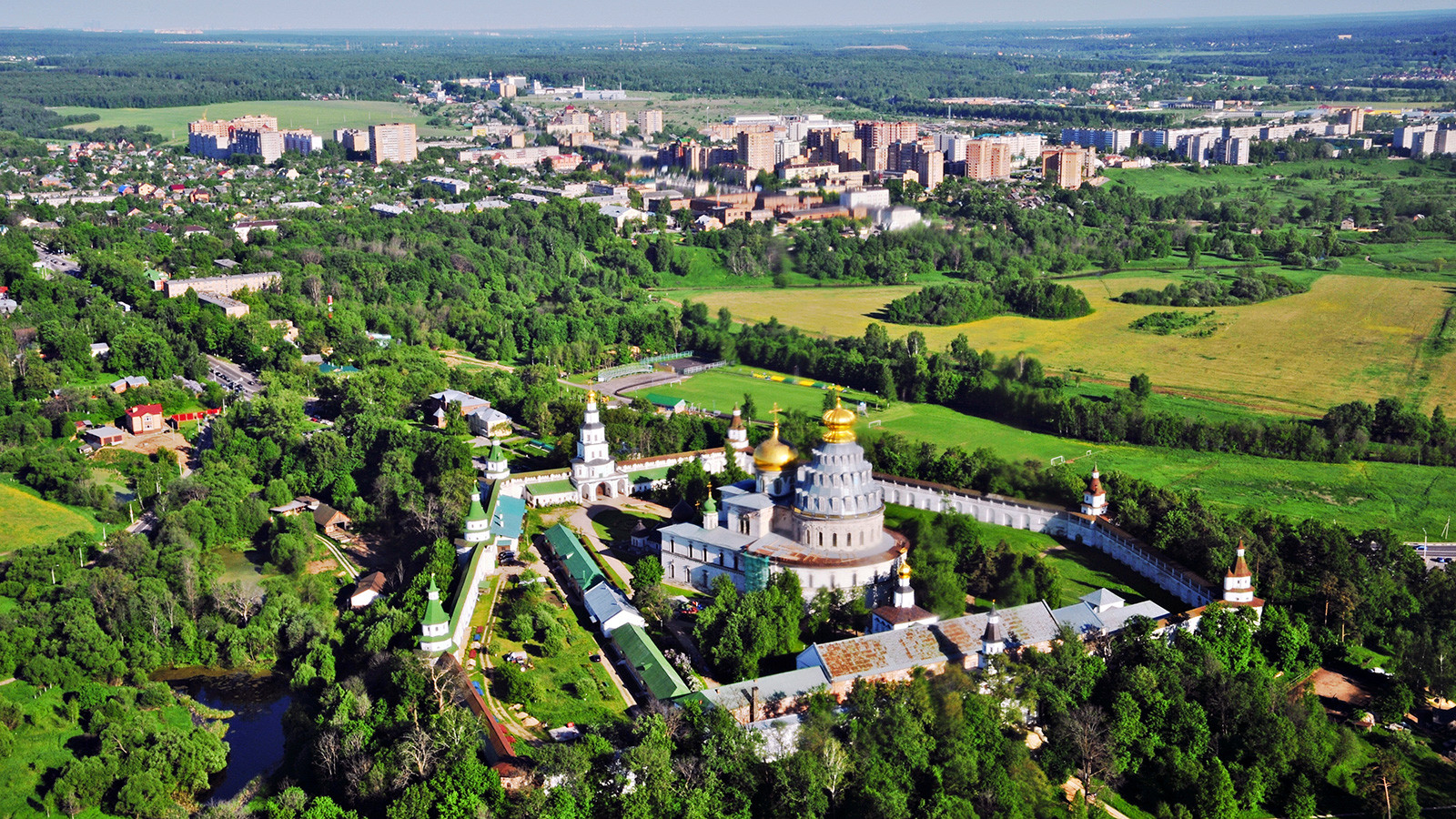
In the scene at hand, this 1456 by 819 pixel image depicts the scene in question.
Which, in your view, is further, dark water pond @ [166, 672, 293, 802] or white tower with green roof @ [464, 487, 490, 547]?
white tower with green roof @ [464, 487, 490, 547]


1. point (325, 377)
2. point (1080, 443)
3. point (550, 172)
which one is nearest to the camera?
point (1080, 443)

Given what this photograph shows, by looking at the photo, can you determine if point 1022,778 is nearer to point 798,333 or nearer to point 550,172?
point 798,333

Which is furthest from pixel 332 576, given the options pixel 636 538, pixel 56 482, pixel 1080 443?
pixel 1080 443

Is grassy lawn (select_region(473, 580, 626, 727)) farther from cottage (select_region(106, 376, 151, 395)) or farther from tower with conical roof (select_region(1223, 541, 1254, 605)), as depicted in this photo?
cottage (select_region(106, 376, 151, 395))

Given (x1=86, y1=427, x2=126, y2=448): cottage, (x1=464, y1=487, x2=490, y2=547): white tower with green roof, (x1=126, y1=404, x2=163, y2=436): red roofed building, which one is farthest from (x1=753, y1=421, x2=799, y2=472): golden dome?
(x1=126, y1=404, x2=163, y2=436): red roofed building

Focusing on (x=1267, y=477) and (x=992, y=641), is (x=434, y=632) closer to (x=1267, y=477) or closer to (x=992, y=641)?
(x=992, y=641)

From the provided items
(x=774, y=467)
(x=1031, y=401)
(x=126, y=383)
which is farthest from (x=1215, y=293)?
(x=126, y=383)
